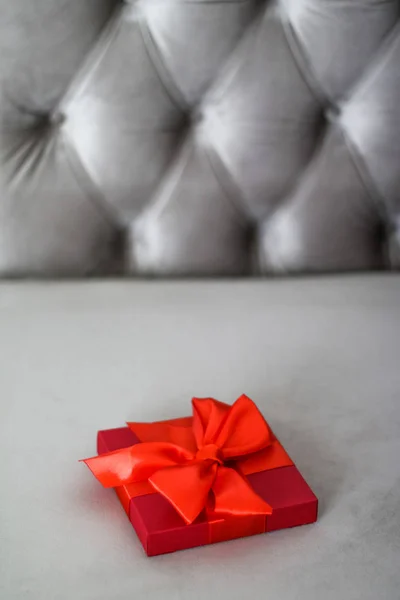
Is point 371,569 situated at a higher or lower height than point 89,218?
lower

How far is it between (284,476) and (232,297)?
1.45ft

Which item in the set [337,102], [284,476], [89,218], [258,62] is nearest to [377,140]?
[337,102]

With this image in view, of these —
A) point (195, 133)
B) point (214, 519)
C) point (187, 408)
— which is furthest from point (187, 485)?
point (195, 133)

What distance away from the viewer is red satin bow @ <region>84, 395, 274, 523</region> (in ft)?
1.79

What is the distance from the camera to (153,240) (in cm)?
104

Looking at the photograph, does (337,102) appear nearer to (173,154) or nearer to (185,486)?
(173,154)

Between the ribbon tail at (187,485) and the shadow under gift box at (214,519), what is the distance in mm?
13

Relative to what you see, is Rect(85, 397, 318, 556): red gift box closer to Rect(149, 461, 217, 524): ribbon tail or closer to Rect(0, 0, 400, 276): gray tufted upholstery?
Rect(149, 461, 217, 524): ribbon tail

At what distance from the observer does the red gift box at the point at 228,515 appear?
540mm

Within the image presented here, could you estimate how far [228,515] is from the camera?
1.80 ft

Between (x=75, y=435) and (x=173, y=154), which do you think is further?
(x=173, y=154)

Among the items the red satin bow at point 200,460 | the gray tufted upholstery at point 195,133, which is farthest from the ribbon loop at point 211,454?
the gray tufted upholstery at point 195,133

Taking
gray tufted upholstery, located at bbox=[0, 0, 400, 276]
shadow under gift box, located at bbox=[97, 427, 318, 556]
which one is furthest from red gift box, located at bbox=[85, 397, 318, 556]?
gray tufted upholstery, located at bbox=[0, 0, 400, 276]

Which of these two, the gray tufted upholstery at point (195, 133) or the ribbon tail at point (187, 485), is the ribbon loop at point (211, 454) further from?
the gray tufted upholstery at point (195, 133)
